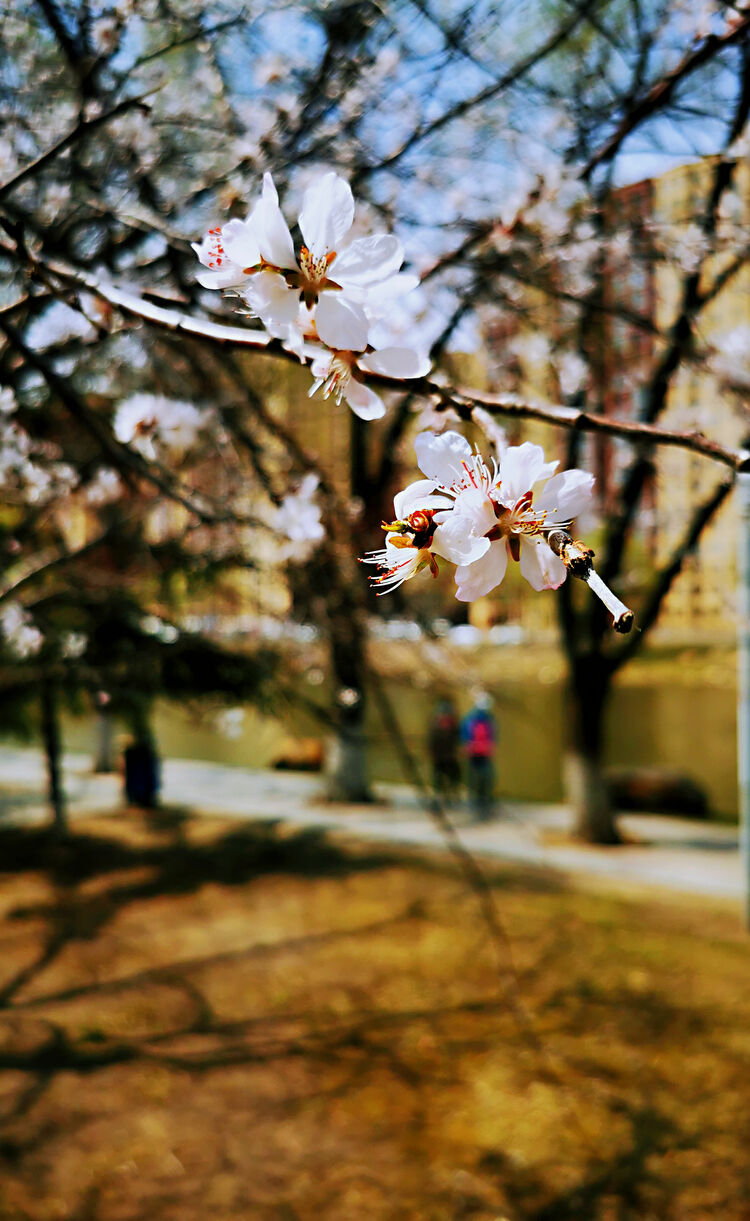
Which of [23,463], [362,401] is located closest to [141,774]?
[23,463]

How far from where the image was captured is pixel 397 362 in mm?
698

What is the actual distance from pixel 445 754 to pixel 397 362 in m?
8.14

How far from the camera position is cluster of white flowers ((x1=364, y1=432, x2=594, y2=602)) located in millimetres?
632

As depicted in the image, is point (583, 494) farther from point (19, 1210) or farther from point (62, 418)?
point (62, 418)

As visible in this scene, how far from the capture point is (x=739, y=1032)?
4.73m

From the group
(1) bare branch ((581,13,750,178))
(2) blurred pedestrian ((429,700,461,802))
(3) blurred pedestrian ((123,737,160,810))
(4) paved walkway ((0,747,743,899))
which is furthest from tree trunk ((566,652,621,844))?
(1) bare branch ((581,13,750,178))

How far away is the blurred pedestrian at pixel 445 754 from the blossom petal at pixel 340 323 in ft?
25.1

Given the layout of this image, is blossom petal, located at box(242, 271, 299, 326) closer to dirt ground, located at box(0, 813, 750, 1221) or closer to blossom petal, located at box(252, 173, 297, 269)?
blossom petal, located at box(252, 173, 297, 269)

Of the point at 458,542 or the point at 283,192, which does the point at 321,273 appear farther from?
the point at 283,192

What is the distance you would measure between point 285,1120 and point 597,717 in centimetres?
499

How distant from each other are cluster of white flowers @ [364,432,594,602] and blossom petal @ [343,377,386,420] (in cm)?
9

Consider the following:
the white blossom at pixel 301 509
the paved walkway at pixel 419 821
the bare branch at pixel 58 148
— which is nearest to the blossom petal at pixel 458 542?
the bare branch at pixel 58 148

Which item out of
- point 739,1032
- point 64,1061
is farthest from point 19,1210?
point 739,1032

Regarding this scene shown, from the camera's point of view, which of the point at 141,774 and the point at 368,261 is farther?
the point at 141,774
